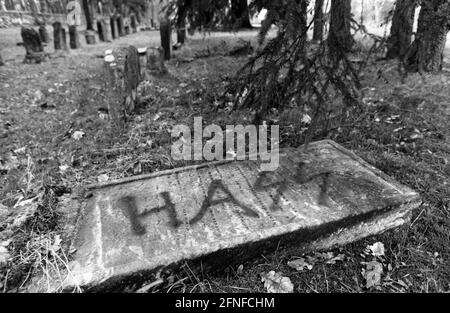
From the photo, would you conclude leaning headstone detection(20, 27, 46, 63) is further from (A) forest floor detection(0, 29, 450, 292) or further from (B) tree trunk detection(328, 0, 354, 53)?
(B) tree trunk detection(328, 0, 354, 53)

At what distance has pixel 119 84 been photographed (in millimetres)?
4238

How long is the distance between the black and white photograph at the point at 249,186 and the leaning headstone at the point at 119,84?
0.10ft

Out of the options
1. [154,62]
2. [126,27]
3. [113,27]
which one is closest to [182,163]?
[154,62]

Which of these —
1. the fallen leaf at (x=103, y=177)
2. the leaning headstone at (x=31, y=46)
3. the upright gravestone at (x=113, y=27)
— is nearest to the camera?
the fallen leaf at (x=103, y=177)

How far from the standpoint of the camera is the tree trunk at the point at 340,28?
2412 millimetres

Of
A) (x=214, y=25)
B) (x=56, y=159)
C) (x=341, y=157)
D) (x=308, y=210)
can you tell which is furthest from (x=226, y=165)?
(x=214, y=25)

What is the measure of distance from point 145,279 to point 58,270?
511mm

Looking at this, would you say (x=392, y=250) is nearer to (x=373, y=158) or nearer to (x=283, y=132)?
(x=373, y=158)

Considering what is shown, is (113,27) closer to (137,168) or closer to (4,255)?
(137,168)

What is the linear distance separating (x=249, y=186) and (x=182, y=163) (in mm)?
952

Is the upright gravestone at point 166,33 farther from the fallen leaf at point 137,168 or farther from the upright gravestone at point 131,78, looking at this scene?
the fallen leaf at point 137,168

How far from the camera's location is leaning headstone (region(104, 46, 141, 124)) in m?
4.13

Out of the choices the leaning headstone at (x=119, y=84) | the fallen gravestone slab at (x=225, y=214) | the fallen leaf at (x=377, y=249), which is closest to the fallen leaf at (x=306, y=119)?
the fallen gravestone slab at (x=225, y=214)

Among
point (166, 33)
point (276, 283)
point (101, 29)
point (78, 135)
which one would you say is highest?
point (101, 29)
